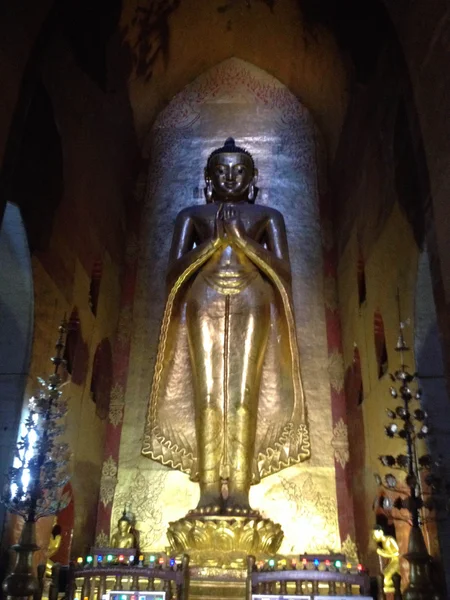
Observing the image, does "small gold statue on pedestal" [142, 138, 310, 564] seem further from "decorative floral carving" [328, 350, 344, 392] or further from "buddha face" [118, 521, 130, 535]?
"decorative floral carving" [328, 350, 344, 392]

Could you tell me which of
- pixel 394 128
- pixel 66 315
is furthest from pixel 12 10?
pixel 394 128

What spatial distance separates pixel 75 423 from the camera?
215 inches

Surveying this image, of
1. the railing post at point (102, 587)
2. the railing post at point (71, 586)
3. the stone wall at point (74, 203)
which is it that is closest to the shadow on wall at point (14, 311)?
the stone wall at point (74, 203)

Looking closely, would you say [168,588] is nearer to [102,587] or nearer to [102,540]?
[102,587]

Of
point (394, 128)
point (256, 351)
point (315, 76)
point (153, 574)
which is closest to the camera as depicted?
point (153, 574)

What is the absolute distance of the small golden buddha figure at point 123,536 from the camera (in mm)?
5348

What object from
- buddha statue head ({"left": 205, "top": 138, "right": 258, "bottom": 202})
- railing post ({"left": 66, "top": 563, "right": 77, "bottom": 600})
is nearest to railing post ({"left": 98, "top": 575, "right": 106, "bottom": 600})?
railing post ({"left": 66, "top": 563, "right": 77, "bottom": 600})

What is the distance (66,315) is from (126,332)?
1.33m

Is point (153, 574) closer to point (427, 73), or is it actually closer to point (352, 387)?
point (352, 387)

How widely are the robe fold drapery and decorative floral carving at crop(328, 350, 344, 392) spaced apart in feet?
2.17

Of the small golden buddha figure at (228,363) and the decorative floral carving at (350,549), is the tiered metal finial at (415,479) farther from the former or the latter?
the small golden buddha figure at (228,363)

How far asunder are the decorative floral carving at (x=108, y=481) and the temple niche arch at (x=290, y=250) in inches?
1.9

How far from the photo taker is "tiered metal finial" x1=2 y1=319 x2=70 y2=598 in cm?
367

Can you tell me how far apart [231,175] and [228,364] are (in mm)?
2082
